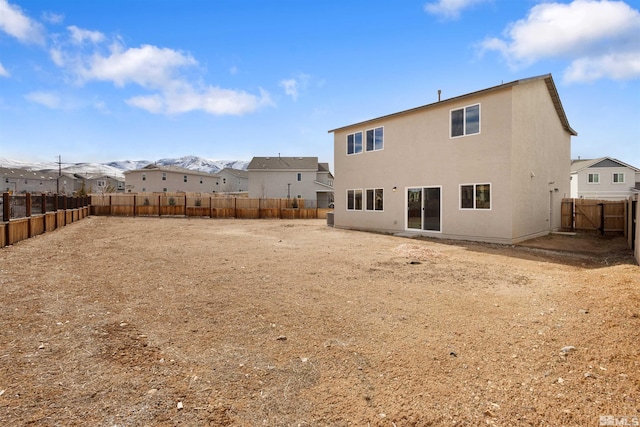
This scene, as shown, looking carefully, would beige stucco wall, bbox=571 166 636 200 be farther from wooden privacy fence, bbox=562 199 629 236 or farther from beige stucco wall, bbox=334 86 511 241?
beige stucco wall, bbox=334 86 511 241

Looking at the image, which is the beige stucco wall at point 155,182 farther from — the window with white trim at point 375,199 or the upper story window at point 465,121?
the upper story window at point 465,121

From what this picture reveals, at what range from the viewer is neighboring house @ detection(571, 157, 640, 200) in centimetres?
3453

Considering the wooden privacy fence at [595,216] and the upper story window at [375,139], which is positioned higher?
the upper story window at [375,139]

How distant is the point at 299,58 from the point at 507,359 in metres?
14.7

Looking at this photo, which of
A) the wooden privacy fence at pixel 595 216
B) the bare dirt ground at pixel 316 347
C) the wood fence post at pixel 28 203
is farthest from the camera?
the wooden privacy fence at pixel 595 216

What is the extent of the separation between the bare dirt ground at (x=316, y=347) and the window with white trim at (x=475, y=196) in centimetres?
528

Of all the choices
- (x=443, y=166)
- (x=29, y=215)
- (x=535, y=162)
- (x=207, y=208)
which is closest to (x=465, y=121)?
(x=443, y=166)

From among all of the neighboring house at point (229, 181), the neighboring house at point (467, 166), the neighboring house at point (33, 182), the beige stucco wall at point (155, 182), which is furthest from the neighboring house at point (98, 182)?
the neighboring house at point (467, 166)

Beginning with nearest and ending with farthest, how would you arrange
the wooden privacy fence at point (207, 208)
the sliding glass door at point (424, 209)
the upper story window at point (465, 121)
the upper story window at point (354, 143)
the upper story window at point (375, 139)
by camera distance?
1. the upper story window at point (465, 121)
2. the sliding glass door at point (424, 209)
3. the upper story window at point (375, 139)
4. the upper story window at point (354, 143)
5. the wooden privacy fence at point (207, 208)

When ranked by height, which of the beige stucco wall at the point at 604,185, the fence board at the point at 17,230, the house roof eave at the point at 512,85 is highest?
the house roof eave at the point at 512,85

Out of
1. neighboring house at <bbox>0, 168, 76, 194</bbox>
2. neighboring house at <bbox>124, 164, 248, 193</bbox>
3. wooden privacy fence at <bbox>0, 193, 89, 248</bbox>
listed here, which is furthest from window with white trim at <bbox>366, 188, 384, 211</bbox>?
neighboring house at <bbox>0, 168, 76, 194</bbox>

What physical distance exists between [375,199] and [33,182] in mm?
70106

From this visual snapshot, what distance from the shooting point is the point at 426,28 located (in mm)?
12266

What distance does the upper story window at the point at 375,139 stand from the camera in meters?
15.8
